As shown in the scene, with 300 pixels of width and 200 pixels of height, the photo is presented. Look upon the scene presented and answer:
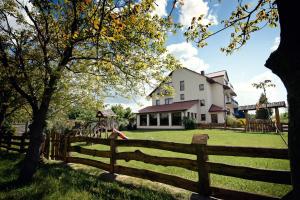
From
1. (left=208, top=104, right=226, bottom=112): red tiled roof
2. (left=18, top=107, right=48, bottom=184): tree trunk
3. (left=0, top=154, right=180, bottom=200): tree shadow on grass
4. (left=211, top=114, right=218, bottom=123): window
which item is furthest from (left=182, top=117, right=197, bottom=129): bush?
(left=18, top=107, right=48, bottom=184): tree trunk

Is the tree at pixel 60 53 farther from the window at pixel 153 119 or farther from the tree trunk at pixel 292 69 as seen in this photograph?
the window at pixel 153 119

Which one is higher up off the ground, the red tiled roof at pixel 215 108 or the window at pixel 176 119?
the red tiled roof at pixel 215 108

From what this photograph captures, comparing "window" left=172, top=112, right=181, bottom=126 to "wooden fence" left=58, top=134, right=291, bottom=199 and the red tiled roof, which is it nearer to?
the red tiled roof

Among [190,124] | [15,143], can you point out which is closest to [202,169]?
[15,143]

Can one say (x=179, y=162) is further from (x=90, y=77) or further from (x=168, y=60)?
(x=90, y=77)

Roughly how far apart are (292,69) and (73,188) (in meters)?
5.52

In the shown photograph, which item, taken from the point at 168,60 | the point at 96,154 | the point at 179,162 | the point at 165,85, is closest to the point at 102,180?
the point at 96,154

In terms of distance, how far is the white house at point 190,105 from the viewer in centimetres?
3428

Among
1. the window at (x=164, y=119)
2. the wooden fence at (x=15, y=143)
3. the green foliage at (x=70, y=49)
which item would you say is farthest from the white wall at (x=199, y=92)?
the green foliage at (x=70, y=49)

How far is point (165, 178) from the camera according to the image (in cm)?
499

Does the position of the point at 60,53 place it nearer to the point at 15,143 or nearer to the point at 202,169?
the point at 202,169

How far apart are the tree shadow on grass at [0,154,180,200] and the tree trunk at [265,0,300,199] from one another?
302cm

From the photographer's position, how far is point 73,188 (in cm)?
Result: 516

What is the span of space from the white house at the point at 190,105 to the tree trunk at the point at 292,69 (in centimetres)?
3066
